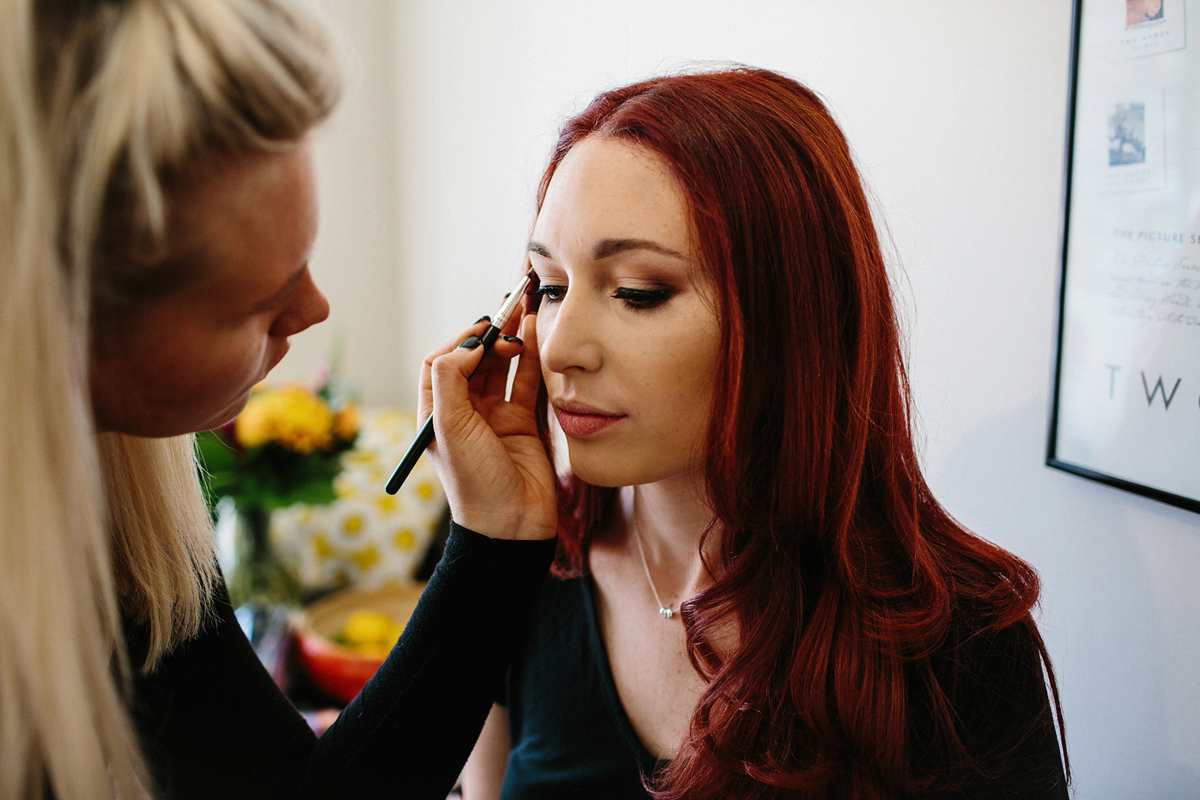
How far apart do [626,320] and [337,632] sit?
1347 mm

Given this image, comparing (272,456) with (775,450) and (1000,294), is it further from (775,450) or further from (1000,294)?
(1000,294)

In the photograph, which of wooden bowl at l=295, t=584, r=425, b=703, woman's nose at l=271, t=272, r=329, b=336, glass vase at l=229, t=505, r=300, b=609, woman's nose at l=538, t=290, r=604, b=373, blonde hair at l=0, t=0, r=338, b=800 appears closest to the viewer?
blonde hair at l=0, t=0, r=338, b=800

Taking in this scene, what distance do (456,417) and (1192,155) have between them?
30.2 inches

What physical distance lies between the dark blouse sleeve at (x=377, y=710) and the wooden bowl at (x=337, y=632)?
70 cm

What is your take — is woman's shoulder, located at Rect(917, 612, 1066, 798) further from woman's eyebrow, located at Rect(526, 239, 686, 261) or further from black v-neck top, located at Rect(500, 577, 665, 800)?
woman's eyebrow, located at Rect(526, 239, 686, 261)

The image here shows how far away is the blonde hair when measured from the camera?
17.1 inches

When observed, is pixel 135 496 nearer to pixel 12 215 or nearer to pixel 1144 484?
pixel 12 215

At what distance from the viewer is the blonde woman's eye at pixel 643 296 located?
2.49 feet

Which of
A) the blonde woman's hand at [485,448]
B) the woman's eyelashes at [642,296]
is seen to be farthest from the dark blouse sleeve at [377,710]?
the woman's eyelashes at [642,296]

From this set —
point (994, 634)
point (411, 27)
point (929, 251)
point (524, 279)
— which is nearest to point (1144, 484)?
point (994, 634)

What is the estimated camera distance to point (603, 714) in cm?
91

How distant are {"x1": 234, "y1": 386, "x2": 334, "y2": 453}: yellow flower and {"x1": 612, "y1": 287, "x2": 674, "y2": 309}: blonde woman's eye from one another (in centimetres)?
113

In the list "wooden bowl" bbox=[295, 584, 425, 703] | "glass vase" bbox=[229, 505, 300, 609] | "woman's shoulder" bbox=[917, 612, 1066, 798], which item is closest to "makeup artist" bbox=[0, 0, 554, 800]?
"woman's shoulder" bbox=[917, 612, 1066, 798]

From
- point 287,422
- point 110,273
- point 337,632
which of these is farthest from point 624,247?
point 337,632
